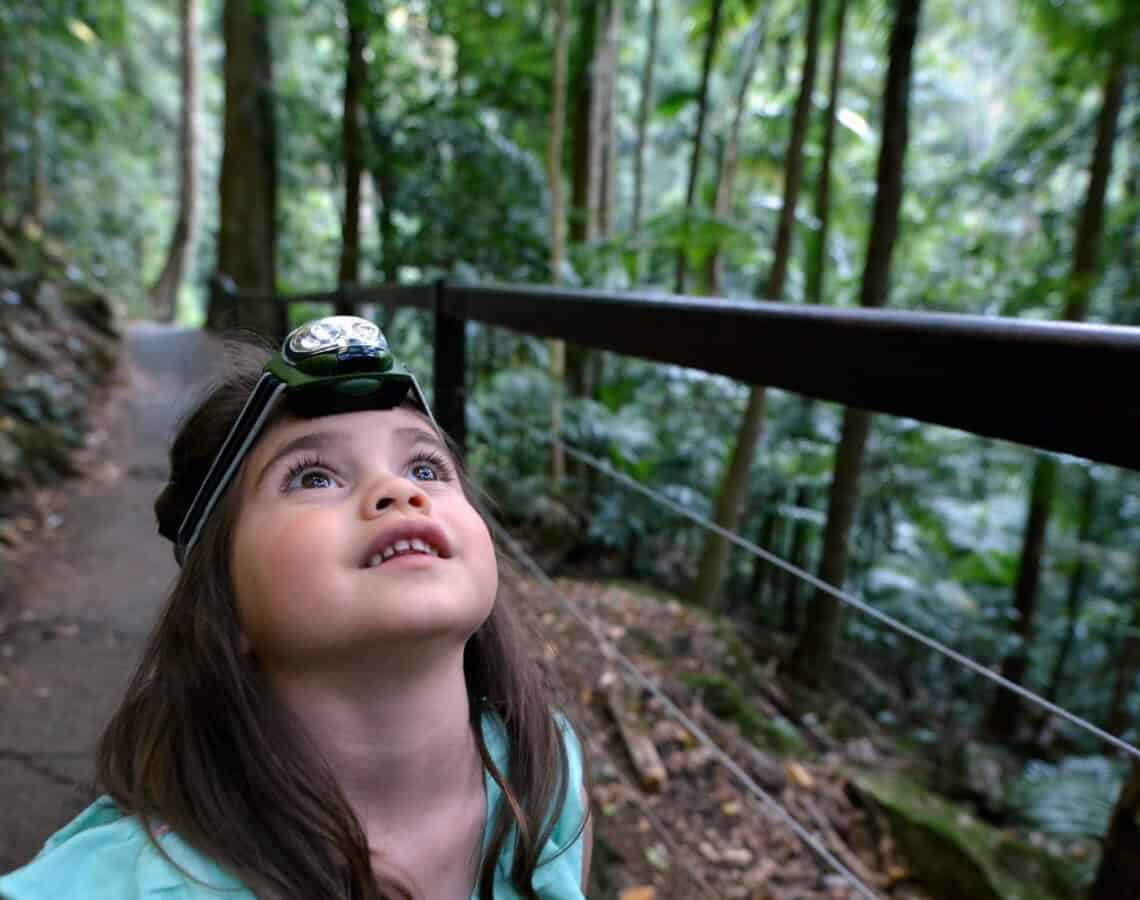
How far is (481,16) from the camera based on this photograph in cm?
823

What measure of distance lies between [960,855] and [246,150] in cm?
1027

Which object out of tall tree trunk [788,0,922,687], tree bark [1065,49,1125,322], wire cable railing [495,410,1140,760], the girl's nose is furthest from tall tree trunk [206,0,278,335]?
the girl's nose

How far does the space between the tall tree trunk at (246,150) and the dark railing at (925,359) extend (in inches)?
376

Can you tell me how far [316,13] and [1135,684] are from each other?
495 inches

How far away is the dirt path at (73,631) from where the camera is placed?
2047 mm

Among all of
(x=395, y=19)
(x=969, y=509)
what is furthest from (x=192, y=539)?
(x=395, y=19)

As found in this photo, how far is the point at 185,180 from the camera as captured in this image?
16219 mm

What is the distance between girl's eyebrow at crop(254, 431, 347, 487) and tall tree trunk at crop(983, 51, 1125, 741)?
16.9ft

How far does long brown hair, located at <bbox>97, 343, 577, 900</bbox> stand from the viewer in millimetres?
948

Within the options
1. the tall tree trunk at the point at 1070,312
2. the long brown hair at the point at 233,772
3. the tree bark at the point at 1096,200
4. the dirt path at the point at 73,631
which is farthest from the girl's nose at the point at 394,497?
the tree bark at the point at 1096,200

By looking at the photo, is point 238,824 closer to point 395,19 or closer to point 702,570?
point 702,570

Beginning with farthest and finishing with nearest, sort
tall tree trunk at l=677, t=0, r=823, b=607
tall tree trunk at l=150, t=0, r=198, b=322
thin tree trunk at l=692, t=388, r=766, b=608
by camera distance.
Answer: tall tree trunk at l=150, t=0, r=198, b=322 → thin tree trunk at l=692, t=388, r=766, b=608 → tall tree trunk at l=677, t=0, r=823, b=607

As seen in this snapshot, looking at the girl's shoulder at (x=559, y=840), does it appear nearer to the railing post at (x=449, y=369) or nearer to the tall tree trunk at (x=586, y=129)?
the railing post at (x=449, y=369)

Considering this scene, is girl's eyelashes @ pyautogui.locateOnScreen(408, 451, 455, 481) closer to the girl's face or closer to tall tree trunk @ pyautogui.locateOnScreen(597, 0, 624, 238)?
the girl's face
